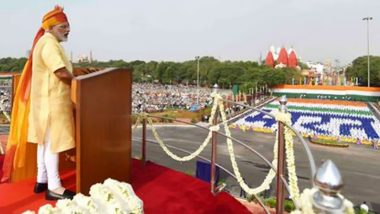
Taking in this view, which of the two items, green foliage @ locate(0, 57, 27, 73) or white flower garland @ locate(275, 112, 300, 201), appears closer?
white flower garland @ locate(275, 112, 300, 201)

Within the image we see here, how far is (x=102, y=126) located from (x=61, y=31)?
2.65ft

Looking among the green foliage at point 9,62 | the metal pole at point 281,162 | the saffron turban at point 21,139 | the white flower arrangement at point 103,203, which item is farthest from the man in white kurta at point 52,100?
the green foliage at point 9,62

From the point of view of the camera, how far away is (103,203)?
5.73ft

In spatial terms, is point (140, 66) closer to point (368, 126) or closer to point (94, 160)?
point (368, 126)

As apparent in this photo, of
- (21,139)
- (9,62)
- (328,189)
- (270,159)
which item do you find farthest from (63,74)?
(9,62)

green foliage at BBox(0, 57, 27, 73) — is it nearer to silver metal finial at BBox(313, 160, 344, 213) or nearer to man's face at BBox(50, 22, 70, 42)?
man's face at BBox(50, 22, 70, 42)

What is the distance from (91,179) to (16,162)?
0.90 m

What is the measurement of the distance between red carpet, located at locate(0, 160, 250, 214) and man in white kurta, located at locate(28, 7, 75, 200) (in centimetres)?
25

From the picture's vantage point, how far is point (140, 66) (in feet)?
323

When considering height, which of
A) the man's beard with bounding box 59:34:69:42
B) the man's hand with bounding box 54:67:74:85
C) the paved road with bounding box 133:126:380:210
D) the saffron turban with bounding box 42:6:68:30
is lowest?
the paved road with bounding box 133:126:380:210

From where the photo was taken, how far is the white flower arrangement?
5.44 feet

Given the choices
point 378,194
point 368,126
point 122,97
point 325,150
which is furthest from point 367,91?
point 122,97

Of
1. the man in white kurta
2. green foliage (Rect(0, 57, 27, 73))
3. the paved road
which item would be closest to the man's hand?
the man in white kurta

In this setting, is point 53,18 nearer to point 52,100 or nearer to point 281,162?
point 52,100
